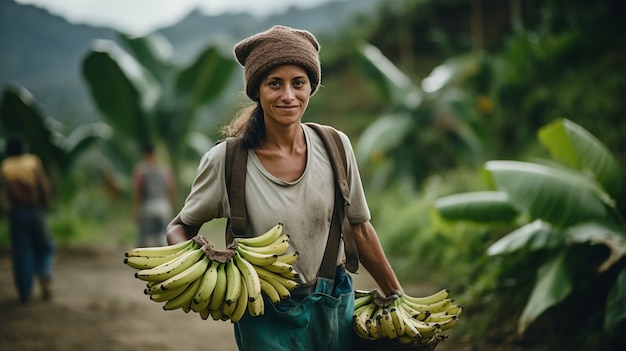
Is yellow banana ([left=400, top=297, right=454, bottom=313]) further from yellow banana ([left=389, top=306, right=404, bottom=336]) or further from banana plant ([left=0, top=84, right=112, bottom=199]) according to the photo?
banana plant ([left=0, top=84, right=112, bottom=199])

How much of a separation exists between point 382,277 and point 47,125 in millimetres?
10602

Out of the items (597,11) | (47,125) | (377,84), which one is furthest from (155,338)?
(597,11)

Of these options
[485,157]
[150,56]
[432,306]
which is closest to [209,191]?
[432,306]

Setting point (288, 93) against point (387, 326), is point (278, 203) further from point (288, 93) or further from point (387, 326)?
point (387, 326)

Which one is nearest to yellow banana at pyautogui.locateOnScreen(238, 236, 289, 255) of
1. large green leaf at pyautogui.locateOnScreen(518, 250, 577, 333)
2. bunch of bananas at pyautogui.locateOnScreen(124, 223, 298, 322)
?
bunch of bananas at pyautogui.locateOnScreen(124, 223, 298, 322)

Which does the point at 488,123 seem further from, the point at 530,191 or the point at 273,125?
the point at 273,125

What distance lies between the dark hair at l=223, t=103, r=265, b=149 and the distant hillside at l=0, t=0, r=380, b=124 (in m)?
8.79

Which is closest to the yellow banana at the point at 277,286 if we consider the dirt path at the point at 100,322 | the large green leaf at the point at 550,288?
the large green leaf at the point at 550,288

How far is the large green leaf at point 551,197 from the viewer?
4.25 meters

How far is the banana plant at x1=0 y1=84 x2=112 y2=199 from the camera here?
11.1 m

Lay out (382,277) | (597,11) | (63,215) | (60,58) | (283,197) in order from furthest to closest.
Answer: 1. (60,58)
2. (63,215)
3. (597,11)
4. (382,277)
5. (283,197)

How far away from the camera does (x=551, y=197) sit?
426 centimetres

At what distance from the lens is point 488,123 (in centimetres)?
1144

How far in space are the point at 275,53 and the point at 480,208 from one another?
3.34 metres
